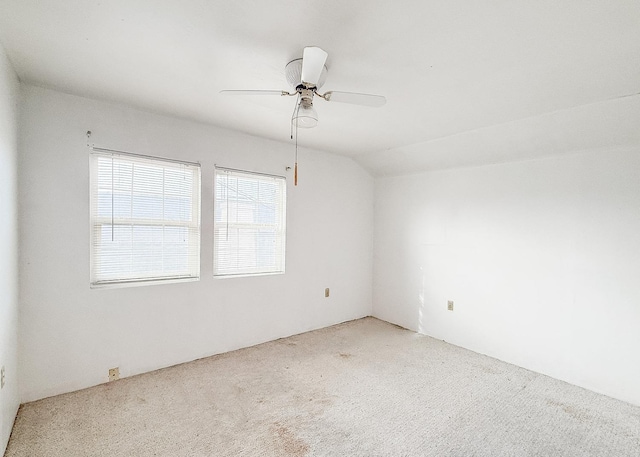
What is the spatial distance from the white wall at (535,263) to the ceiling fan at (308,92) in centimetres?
217

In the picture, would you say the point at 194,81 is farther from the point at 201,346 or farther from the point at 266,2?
the point at 201,346

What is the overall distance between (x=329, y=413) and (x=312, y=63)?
2.28m

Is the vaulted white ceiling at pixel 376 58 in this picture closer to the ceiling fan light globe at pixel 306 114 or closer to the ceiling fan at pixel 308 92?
the ceiling fan at pixel 308 92

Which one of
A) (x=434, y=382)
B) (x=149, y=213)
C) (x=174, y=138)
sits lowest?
(x=434, y=382)

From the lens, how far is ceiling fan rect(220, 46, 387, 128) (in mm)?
1541

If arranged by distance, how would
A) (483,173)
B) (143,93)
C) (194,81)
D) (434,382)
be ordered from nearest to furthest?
(194,81)
(143,93)
(434,382)
(483,173)

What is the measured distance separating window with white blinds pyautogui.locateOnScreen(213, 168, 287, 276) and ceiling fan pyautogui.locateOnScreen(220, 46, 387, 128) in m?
1.53

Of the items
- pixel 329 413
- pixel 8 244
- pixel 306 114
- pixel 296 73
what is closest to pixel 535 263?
pixel 329 413

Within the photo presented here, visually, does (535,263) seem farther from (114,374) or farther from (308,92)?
(114,374)

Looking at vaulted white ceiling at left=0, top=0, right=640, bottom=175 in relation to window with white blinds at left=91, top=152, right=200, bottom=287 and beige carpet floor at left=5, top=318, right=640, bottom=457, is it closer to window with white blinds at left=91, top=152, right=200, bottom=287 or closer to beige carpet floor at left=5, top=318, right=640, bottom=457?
window with white blinds at left=91, top=152, right=200, bottom=287

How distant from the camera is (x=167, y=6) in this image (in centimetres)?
136

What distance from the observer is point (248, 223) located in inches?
133

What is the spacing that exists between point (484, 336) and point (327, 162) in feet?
9.18

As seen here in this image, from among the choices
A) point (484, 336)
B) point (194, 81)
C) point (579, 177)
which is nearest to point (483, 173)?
point (579, 177)
